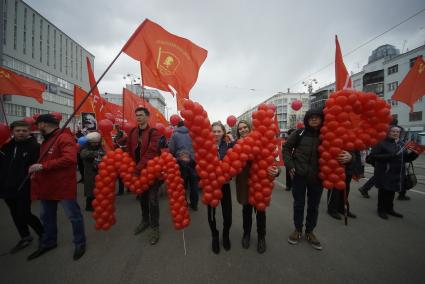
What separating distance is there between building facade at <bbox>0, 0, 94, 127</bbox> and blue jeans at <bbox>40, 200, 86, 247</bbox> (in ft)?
107

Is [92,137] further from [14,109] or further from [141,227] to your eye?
[14,109]

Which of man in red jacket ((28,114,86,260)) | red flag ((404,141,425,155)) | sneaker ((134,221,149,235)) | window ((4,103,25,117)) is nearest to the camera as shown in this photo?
man in red jacket ((28,114,86,260))

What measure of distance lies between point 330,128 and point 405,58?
3689 cm

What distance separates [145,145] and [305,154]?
7.45ft

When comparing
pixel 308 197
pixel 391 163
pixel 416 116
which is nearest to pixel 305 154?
pixel 308 197

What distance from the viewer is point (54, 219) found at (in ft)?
8.73

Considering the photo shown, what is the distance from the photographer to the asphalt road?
2119mm

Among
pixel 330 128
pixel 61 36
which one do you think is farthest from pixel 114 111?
pixel 61 36

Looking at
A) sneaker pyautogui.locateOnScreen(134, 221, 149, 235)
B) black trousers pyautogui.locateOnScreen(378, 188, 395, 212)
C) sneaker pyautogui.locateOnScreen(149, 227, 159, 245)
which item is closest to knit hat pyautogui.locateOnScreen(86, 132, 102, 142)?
sneaker pyautogui.locateOnScreen(134, 221, 149, 235)

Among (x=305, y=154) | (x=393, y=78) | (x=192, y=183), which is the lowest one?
(x=192, y=183)

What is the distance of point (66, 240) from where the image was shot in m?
2.90

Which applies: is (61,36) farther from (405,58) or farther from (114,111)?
(405,58)

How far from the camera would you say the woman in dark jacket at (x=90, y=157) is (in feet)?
12.8

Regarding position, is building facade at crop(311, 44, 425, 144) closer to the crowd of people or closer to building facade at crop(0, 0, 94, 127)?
the crowd of people
